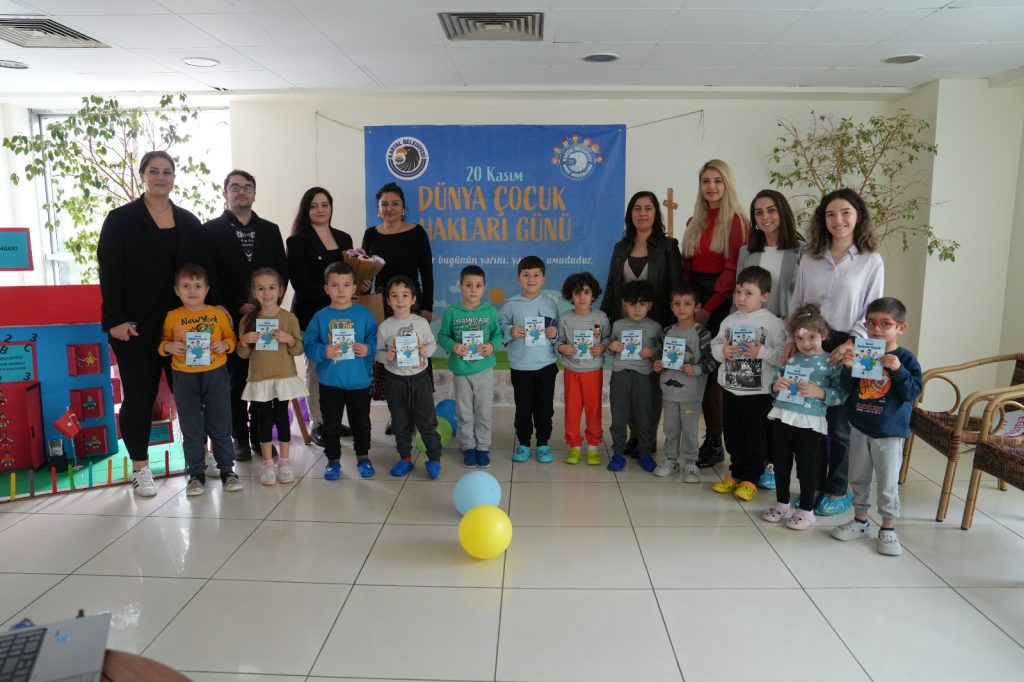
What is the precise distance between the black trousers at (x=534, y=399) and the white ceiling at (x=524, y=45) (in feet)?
6.49

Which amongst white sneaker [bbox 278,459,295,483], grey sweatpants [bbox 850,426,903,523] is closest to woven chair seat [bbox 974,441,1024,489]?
grey sweatpants [bbox 850,426,903,523]

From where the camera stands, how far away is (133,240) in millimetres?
3326

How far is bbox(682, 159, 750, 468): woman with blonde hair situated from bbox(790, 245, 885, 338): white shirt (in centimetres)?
56

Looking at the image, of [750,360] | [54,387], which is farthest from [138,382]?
[750,360]

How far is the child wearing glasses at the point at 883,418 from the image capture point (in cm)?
273

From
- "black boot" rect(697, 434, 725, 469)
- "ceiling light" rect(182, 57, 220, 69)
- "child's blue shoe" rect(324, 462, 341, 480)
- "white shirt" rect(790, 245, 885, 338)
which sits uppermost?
"ceiling light" rect(182, 57, 220, 69)

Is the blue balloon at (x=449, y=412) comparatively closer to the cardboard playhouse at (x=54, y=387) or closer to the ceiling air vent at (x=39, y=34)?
the cardboard playhouse at (x=54, y=387)

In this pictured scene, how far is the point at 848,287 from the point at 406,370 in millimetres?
2248

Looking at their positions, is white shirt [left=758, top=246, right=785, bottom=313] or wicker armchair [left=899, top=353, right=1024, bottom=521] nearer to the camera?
wicker armchair [left=899, top=353, right=1024, bottom=521]

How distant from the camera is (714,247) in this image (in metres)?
3.67

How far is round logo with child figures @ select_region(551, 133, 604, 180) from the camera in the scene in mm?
5090

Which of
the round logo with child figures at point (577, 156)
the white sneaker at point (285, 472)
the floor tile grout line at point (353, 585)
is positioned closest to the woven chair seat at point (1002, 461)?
the floor tile grout line at point (353, 585)

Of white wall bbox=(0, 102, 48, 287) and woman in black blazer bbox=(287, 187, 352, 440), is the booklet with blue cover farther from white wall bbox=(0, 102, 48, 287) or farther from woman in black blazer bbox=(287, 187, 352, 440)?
white wall bbox=(0, 102, 48, 287)

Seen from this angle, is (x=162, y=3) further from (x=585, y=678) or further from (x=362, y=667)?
(x=585, y=678)
